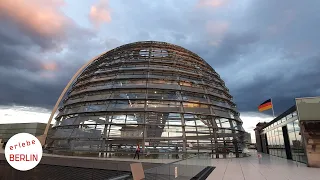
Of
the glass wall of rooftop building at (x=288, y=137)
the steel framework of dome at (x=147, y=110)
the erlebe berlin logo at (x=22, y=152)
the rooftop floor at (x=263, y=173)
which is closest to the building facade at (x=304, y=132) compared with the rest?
the glass wall of rooftop building at (x=288, y=137)

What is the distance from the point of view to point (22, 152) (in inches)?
239

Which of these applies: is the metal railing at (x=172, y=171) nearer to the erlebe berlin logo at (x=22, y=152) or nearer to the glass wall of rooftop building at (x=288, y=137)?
the erlebe berlin logo at (x=22, y=152)

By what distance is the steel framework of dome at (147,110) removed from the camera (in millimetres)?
20438

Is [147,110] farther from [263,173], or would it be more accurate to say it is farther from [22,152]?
[22,152]

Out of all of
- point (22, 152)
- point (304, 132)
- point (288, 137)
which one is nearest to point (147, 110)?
A: point (304, 132)

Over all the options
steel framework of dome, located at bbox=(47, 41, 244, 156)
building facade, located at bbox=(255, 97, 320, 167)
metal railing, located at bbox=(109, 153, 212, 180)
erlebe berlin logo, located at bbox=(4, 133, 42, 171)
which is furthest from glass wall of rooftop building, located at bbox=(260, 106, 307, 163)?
erlebe berlin logo, located at bbox=(4, 133, 42, 171)

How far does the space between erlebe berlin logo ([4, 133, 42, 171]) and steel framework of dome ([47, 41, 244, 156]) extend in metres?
13.9

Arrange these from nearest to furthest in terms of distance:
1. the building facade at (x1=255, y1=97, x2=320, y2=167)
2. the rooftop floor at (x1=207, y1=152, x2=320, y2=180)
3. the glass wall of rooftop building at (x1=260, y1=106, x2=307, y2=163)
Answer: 1. the rooftop floor at (x1=207, y1=152, x2=320, y2=180)
2. the building facade at (x1=255, y1=97, x2=320, y2=167)
3. the glass wall of rooftop building at (x1=260, y1=106, x2=307, y2=163)

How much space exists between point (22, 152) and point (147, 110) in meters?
15.7

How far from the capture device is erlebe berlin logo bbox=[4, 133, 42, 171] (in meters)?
6.06

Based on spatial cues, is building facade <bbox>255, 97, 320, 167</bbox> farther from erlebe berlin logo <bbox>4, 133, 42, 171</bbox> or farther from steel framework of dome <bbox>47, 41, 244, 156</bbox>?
erlebe berlin logo <bbox>4, 133, 42, 171</bbox>

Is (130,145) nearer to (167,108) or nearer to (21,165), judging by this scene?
(167,108)

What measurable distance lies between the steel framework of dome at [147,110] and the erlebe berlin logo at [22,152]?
13.9 m

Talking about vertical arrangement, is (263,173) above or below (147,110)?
below
